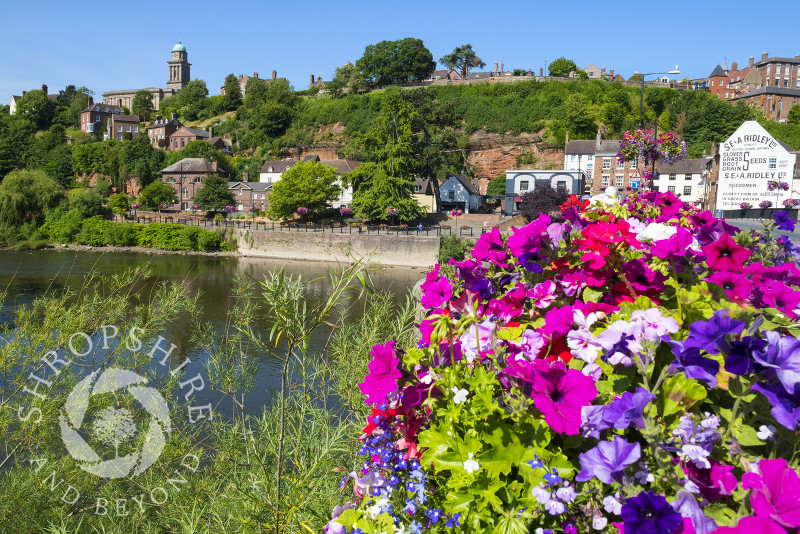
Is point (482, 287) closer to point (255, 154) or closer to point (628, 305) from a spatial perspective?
point (628, 305)

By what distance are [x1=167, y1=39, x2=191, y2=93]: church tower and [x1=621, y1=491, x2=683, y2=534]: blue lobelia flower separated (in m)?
136

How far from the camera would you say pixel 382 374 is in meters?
1.80

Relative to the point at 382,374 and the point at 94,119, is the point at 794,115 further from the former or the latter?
the point at 94,119

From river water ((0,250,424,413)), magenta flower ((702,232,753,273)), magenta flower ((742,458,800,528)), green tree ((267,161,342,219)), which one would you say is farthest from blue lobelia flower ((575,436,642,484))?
green tree ((267,161,342,219))

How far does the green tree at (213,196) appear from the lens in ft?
172

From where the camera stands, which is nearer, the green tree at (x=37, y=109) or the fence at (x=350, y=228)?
the fence at (x=350, y=228)

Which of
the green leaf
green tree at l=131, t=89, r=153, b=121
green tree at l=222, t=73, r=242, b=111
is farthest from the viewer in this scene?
green tree at l=131, t=89, r=153, b=121

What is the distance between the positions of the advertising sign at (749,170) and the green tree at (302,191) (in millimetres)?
35842

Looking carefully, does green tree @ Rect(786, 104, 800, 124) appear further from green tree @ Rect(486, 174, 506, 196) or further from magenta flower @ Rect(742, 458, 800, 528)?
magenta flower @ Rect(742, 458, 800, 528)

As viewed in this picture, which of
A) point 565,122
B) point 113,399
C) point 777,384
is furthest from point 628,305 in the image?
point 565,122

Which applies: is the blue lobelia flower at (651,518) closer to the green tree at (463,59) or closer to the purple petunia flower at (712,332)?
the purple petunia flower at (712,332)

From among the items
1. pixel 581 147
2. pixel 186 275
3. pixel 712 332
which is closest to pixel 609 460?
pixel 712 332

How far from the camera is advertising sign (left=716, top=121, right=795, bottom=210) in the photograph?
379 inches

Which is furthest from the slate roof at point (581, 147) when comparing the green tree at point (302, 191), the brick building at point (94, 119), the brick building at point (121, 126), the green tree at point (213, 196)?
the brick building at point (94, 119)
